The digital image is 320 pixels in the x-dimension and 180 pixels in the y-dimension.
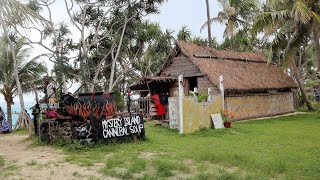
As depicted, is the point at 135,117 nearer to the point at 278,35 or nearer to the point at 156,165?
the point at 156,165

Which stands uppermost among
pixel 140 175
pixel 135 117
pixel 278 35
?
pixel 278 35

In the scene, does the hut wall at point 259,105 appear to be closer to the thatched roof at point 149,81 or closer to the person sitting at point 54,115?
the thatched roof at point 149,81

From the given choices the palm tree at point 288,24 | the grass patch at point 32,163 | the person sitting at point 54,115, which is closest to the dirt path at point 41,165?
the grass patch at point 32,163

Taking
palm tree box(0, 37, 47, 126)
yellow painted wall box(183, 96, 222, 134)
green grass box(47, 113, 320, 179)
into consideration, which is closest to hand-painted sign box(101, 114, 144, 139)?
green grass box(47, 113, 320, 179)

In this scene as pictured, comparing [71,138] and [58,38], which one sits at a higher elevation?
[58,38]

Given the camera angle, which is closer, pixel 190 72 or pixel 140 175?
pixel 140 175

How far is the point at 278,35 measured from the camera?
55.0 feet

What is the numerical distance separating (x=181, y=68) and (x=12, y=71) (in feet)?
29.0

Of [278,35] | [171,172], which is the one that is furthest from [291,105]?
[171,172]

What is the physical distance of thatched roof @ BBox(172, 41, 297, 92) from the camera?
56.6ft

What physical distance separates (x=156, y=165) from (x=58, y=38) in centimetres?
1509

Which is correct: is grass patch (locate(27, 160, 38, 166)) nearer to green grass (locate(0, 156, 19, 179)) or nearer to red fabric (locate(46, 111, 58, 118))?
green grass (locate(0, 156, 19, 179))

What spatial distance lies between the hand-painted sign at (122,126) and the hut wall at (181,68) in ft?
25.6

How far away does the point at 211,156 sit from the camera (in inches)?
297
